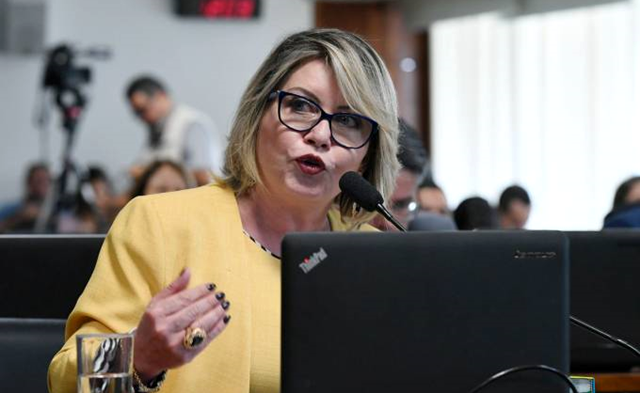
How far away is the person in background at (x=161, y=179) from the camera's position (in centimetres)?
430

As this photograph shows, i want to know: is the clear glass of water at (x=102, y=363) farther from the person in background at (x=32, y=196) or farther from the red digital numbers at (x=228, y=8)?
the red digital numbers at (x=228, y=8)

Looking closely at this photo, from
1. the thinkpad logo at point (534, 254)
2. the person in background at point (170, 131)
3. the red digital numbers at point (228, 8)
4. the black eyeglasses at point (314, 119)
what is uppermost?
the red digital numbers at point (228, 8)

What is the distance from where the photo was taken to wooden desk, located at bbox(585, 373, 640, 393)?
227cm

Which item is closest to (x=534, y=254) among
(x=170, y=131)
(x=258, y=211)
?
(x=258, y=211)

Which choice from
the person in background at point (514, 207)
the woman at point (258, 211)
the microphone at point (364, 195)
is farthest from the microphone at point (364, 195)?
the person in background at point (514, 207)

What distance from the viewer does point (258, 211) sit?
6.47ft

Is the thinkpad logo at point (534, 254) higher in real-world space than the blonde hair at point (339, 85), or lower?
lower

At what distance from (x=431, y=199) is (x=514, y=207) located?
134 centimetres

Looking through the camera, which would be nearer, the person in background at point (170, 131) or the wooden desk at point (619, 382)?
the wooden desk at point (619, 382)

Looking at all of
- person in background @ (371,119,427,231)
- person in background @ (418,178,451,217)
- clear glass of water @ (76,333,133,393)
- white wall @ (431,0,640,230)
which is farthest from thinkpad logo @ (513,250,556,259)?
white wall @ (431,0,640,230)

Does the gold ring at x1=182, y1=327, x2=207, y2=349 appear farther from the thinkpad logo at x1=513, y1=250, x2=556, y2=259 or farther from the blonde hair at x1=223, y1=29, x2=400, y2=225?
the blonde hair at x1=223, y1=29, x2=400, y2=225

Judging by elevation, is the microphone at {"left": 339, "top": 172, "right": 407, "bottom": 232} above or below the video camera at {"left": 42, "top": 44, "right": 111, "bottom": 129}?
below

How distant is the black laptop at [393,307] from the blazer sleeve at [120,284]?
414 millimetres

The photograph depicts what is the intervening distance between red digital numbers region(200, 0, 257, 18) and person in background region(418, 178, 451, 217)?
4558 millimetres
